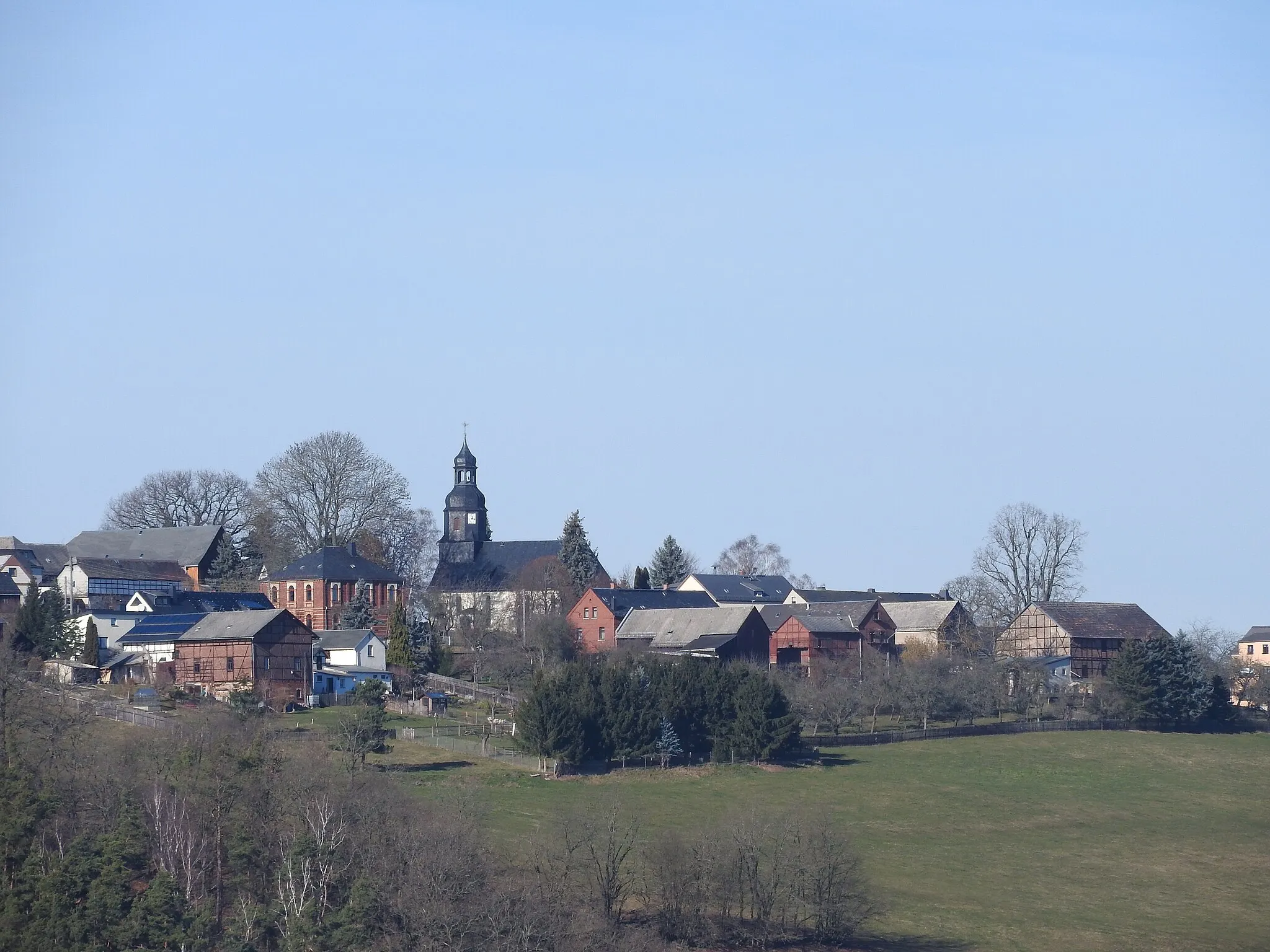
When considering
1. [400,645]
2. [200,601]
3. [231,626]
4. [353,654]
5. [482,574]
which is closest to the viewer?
[231,626]

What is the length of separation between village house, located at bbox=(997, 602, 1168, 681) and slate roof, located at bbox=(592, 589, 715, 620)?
1742 centimetres

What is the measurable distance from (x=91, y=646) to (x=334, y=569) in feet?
79.0

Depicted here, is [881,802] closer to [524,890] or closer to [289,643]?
[524,890]

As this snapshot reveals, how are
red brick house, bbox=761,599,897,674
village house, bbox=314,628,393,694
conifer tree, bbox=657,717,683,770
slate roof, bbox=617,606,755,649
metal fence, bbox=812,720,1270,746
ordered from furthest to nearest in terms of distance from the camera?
red brick house, bbox=761,599,897,674 → slate roof, bbox=617,606,755,649 → village house, bbox=314,628,393,694 → metal fence, bbox=812,720,1270,746 → conifer tree, bbox=657,717,683,770

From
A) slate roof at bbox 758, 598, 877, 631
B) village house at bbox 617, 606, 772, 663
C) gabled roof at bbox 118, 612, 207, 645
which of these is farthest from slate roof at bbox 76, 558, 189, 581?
slate roof at bbox 758, 598, 877, 631

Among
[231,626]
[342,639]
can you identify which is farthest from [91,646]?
[342,639]

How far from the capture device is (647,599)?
9781cm

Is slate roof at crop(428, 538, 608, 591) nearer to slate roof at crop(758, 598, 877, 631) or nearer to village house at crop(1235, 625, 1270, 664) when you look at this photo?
slate roof at crop(758, 598, 877, 631)

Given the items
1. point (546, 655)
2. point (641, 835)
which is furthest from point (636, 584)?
point (641, 835)

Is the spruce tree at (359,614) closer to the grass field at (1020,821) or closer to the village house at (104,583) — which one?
the village house at (104,583)

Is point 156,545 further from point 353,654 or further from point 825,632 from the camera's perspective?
point 825,632

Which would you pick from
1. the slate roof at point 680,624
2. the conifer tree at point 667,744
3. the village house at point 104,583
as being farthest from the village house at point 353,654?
the conifer tree at point 667,744

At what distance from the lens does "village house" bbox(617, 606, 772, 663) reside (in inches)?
3438

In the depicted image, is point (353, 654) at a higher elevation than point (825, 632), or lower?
lower
